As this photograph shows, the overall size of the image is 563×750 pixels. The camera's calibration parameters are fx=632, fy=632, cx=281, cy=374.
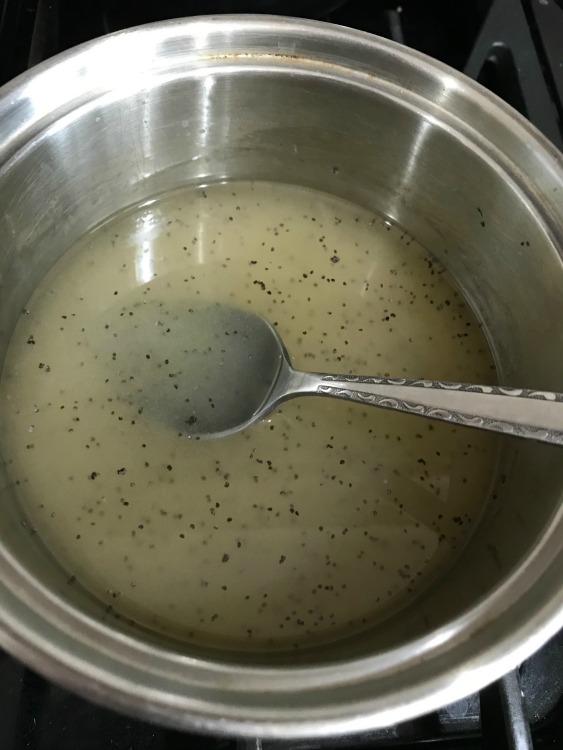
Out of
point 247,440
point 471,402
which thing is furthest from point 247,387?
point 471,402

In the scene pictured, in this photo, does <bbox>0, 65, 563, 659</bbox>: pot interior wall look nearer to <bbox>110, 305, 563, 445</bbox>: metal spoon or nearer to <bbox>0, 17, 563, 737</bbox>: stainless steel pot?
<bbox>0, 17, 563, 737</bbox>: stainless steel pot

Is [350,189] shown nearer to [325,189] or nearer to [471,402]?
[325,189]

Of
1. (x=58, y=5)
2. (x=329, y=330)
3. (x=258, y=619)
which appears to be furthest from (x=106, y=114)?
(x=258, y=619)

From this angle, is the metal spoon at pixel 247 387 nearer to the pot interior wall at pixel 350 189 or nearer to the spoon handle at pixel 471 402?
the spoon handle at pixel 471 402

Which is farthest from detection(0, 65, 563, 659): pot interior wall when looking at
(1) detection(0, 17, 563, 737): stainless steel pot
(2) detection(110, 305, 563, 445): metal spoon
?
(2) detection(110, 305, 563, 445): metal spoon

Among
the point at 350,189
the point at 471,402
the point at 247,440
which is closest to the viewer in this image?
the point at 471,402

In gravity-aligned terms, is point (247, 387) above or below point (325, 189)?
below
